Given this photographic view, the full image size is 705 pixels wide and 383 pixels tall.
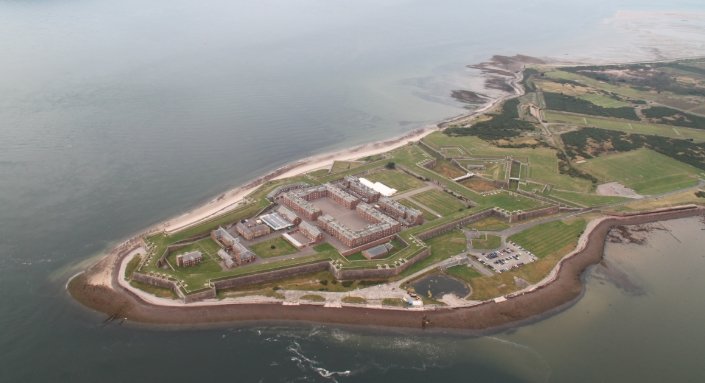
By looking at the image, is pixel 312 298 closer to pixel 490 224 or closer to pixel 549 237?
pixel 490 224

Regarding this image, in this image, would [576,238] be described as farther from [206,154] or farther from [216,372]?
[206,154]

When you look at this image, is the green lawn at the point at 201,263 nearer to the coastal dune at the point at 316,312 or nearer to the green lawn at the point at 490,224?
the coastal dune at the point at 316,312

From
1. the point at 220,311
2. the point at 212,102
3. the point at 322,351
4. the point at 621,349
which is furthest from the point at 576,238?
the point at 212,102

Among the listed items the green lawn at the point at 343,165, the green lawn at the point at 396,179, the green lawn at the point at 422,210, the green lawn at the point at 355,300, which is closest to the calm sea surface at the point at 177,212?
the green lawn at the point at 355,300

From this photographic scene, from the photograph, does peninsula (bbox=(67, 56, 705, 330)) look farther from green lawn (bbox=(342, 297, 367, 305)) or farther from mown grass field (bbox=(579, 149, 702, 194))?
mown grass field (bbox=(579, 149, 702, 194))

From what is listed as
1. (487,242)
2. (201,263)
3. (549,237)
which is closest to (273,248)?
(201,263)

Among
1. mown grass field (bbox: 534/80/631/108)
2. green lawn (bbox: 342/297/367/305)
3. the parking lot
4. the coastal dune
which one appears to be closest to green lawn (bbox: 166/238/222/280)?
the coastal dune
